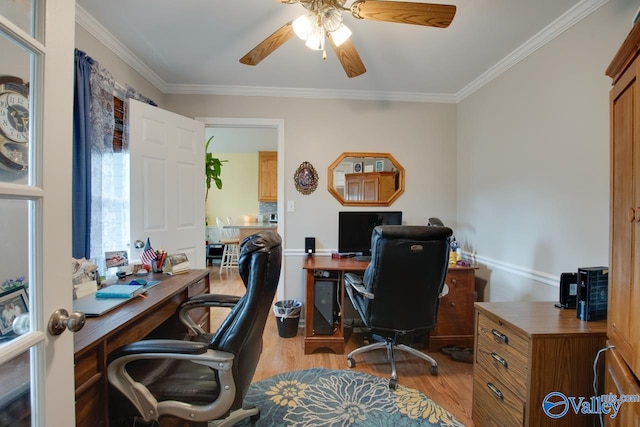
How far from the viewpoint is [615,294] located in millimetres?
1008

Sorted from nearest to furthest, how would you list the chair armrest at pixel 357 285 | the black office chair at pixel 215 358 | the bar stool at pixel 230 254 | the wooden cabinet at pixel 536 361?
the black office chair at pixel 215 358
the wooden cabinet at pixel 536 361
the chair armrest at pixel 357 285
the bar stool at pixel 230 254

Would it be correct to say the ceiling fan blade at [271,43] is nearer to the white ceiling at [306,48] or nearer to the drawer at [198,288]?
the white ceiling at [306,48]

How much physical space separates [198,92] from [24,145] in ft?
7.87

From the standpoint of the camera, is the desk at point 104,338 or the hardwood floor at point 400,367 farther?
the hardwood floor at point 400,367

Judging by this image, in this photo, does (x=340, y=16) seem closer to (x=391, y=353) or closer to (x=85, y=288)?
(x=85, y=288)

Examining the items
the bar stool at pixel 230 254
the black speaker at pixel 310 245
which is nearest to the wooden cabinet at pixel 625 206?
the black speaker at pixel 310 245

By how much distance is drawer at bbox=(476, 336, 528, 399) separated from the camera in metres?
1.20

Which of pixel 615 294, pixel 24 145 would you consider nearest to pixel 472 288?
pixel 615 294

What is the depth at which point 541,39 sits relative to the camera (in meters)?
1.86

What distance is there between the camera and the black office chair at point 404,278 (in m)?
1.75

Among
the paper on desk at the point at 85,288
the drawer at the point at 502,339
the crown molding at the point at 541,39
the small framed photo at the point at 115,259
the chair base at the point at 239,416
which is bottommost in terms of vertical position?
the chair base at the point at 239,416

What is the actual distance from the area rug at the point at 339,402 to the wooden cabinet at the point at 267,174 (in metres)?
4.27

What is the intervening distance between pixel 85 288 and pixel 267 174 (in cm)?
459

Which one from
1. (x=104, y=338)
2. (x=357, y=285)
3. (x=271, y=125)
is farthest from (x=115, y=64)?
(x=357, y=285)
